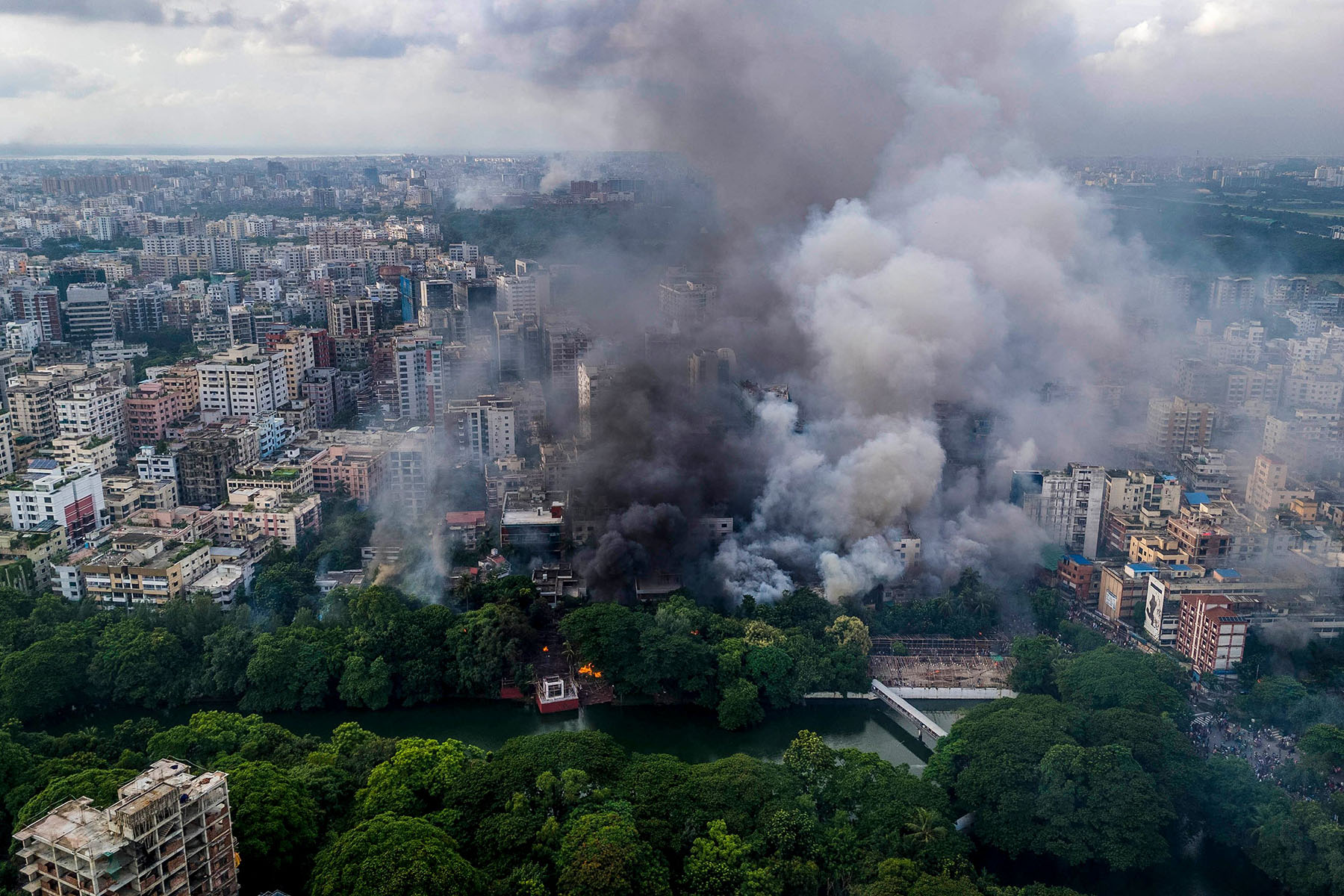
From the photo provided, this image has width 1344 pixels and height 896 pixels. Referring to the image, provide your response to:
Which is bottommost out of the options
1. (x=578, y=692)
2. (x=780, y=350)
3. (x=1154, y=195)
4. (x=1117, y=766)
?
(x=578, y=692)

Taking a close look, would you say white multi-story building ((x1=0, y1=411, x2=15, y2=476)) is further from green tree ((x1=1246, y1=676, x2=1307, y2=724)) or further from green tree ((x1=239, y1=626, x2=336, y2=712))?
green tree ((x1=1246, y1=676, x2=1307, y2=724))

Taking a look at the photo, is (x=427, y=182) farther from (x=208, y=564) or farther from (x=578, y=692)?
(x=578, y=692)

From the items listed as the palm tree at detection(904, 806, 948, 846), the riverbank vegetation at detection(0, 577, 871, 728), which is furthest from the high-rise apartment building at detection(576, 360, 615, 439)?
the palm tree at detection(904, 806, 948, 846)

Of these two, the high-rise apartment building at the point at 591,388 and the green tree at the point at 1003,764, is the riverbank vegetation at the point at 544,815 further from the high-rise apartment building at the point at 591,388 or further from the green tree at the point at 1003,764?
the high-rise apartment building at the point at 591,388

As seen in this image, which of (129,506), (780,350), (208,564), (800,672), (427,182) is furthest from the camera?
(427,182)

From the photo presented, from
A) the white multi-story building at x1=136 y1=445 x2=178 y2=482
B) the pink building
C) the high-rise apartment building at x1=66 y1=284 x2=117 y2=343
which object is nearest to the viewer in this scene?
the white multi-story building at x1=136 y1=445 x2=178 y2=482

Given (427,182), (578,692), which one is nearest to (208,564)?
(578,692)

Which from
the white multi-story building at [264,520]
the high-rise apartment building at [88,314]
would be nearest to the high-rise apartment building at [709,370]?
the white multi-story building at [264,520]

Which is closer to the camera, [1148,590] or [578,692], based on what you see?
[578,692]
